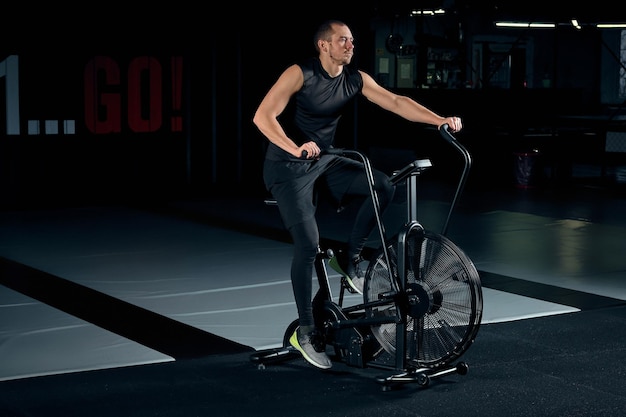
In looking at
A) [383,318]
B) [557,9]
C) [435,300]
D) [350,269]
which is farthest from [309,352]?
[557,9]

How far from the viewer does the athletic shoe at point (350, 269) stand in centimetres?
532

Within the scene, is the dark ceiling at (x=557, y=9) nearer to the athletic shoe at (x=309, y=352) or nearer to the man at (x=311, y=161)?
the man at (x=311, y=161)

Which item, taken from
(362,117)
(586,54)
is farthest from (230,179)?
(586,54)

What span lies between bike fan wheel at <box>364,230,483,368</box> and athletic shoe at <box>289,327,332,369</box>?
315 mm

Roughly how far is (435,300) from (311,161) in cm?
85

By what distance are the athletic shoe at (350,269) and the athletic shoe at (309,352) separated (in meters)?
0.43

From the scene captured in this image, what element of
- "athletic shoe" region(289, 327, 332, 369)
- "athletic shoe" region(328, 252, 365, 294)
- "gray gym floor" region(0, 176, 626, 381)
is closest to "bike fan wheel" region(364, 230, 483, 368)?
"athletic shoe" region(289, 327, 332, 369)

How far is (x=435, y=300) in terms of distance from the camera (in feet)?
15.5

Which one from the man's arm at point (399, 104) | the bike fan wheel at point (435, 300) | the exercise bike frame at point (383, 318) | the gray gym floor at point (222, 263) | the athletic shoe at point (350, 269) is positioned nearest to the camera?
the bike fan wheel at point (435, 300)

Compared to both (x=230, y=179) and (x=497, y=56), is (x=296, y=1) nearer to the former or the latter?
(x=230, y=179)

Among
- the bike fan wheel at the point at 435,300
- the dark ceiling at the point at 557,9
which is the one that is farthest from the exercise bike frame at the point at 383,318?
the dark ceiling at the point at 557,9

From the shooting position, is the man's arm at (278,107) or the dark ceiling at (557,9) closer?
the man's arm at (278,107)

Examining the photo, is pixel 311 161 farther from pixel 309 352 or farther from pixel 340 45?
pixel 309 352

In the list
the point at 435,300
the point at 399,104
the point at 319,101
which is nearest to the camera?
the point at 435,300
